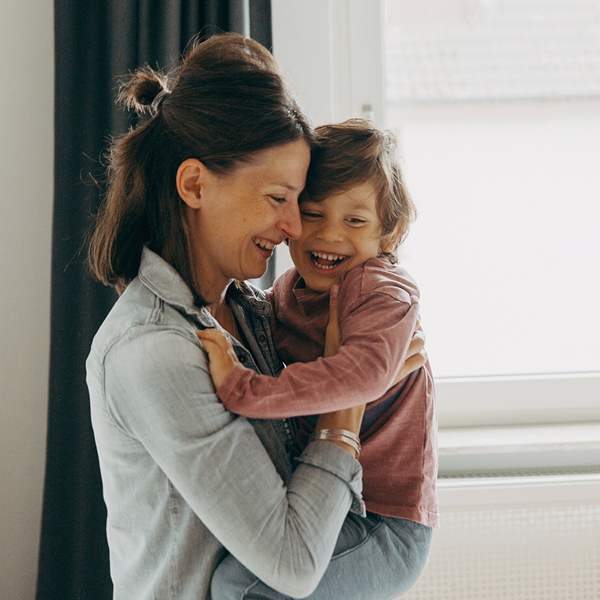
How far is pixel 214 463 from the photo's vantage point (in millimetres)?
799

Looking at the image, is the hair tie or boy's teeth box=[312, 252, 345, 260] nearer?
the hair tie

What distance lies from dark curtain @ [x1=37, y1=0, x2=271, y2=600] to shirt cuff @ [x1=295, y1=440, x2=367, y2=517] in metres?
1.02

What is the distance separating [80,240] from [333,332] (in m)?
0.99

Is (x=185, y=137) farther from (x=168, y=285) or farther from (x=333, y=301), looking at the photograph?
(x=333, y=301)

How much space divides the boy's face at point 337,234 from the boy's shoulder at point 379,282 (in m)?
0.05

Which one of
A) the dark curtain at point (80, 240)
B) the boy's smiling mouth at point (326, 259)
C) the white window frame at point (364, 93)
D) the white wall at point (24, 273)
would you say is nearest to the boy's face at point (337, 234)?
the boy's smiling mouth at point (326, 259)

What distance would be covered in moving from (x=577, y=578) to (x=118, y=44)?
2.08m

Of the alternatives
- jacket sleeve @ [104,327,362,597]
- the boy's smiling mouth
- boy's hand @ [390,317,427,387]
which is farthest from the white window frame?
jacket sleeve @ [104,327,362,597]

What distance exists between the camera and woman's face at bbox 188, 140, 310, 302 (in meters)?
1.01

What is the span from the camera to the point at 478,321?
203 centimetres

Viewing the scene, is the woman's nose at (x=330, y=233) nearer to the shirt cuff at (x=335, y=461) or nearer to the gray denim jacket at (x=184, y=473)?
the gray denim jacket at (x=184, y=473)

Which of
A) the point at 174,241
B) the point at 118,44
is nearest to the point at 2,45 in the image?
the point at 118,44

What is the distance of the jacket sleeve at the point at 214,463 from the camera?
2.62 ft

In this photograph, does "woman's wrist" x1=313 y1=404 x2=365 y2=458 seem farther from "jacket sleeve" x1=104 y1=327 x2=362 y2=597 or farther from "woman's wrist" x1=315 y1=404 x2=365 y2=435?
"jacket sleeve" x1=104 y1=327 x2=362 y2=597
